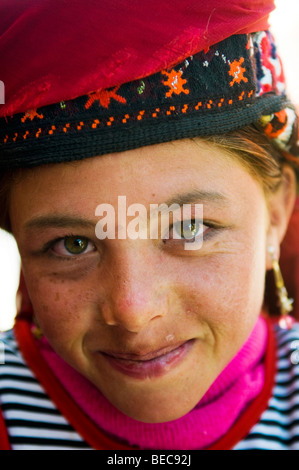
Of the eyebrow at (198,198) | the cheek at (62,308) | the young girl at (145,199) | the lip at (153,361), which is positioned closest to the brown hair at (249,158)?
the young girl at (145,199)

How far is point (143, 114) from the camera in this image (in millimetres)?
991

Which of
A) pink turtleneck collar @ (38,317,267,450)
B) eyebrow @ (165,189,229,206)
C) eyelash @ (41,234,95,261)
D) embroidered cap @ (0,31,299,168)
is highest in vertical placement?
embroidered cap @ (0,31,299,168)

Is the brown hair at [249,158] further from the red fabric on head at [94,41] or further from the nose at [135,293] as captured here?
the nose at [135,293]

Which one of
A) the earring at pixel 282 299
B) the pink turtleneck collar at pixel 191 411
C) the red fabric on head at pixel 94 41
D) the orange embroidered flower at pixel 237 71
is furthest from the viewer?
the earring at pixel 282 299

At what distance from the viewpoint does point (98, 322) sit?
108cm

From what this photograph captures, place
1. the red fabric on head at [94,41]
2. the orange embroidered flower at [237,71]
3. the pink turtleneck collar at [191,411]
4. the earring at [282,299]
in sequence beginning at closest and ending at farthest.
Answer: the red fabric on head at [94,41]
the orange embroidered flower at [237,71]
the pink turtleneck collar at [191,411]
the earring at [282,299]

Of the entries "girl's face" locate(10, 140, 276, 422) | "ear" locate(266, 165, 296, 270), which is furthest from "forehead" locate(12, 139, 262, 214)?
"ear" locate(266, 165, 296, 270)

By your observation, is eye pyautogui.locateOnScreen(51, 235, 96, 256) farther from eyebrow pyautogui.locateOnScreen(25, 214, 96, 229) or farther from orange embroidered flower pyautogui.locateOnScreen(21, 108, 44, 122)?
orange embroidered flower pyautogui.locateOnScreen(21, 108, 44, 122)

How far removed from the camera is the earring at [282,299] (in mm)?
1385

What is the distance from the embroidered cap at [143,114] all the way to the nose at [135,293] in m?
0.24

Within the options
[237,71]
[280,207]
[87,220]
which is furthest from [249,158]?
[87,220]

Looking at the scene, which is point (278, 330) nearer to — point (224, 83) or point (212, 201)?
point (212, 201)

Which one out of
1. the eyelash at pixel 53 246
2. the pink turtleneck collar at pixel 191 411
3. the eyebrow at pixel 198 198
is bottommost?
the pink turtleneck collar at pixel 191 411

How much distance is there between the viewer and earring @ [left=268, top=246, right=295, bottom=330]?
1.38 meters
